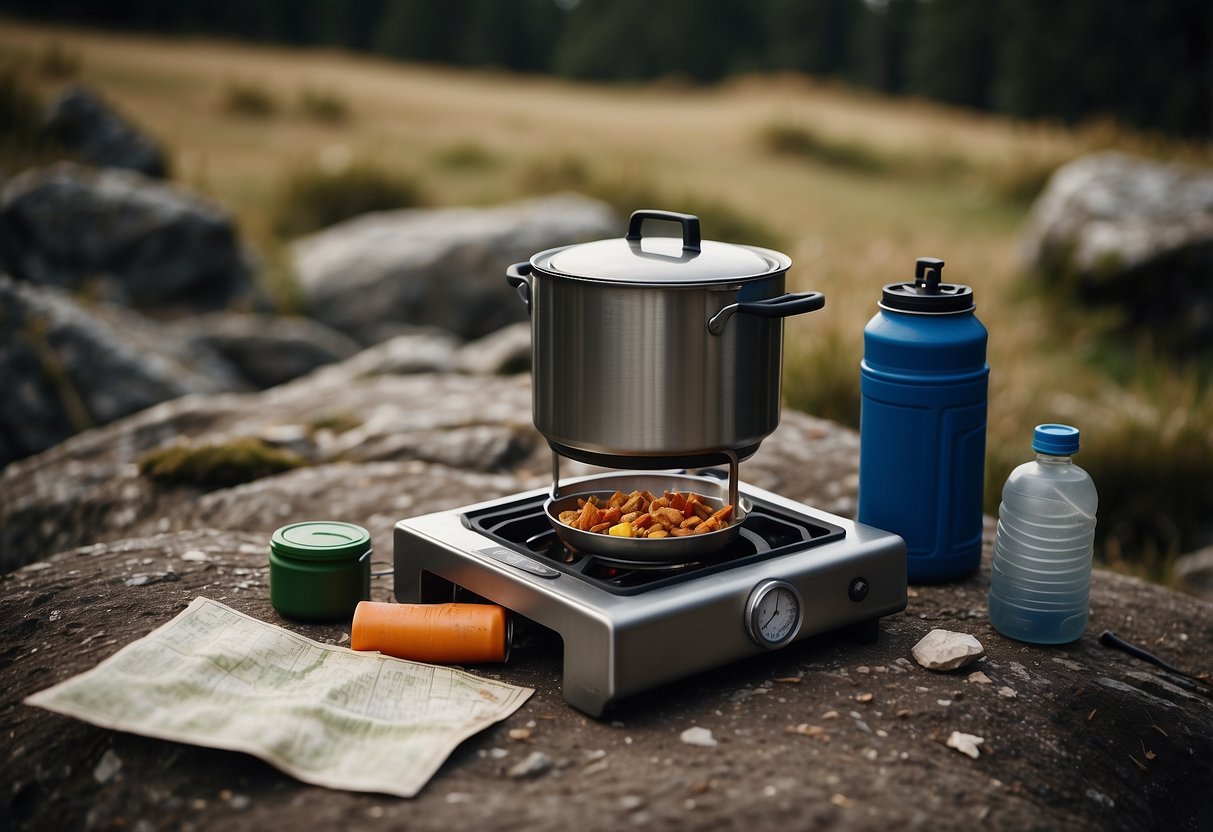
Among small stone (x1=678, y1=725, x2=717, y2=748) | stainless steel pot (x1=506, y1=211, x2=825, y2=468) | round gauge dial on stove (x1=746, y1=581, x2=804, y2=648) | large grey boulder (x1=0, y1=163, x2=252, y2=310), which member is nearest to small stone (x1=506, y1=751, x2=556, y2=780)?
small stone (x1=678, y1=725, x2=717, y2=748)

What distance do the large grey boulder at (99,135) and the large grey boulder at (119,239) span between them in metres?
2.26

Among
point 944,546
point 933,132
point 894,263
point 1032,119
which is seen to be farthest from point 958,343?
point 1032,119

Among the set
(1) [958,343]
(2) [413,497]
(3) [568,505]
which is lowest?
(2) [413,497]

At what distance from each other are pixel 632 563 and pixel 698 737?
1.32 feet

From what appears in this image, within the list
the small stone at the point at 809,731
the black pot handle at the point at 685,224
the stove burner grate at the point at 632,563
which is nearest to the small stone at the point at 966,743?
the small stone at the point at 809,731

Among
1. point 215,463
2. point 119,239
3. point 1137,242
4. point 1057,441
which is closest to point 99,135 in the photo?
point 119,239

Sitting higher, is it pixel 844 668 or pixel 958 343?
pixel 958 343

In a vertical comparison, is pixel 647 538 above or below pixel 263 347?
above

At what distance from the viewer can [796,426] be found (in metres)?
4.41

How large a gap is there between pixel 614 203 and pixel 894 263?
3.65 m

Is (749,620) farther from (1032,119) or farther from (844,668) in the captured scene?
(1032,119)

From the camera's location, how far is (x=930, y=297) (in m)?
2.97

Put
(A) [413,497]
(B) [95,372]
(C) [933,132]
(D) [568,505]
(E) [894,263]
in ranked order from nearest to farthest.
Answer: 1. (D) [568,505]
2. (A) [413,497]
3. (B) [95,372]
4. (E) [894,263]
5. (C) [933,132]

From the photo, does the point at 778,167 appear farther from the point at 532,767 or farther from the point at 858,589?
the point at 532,767
